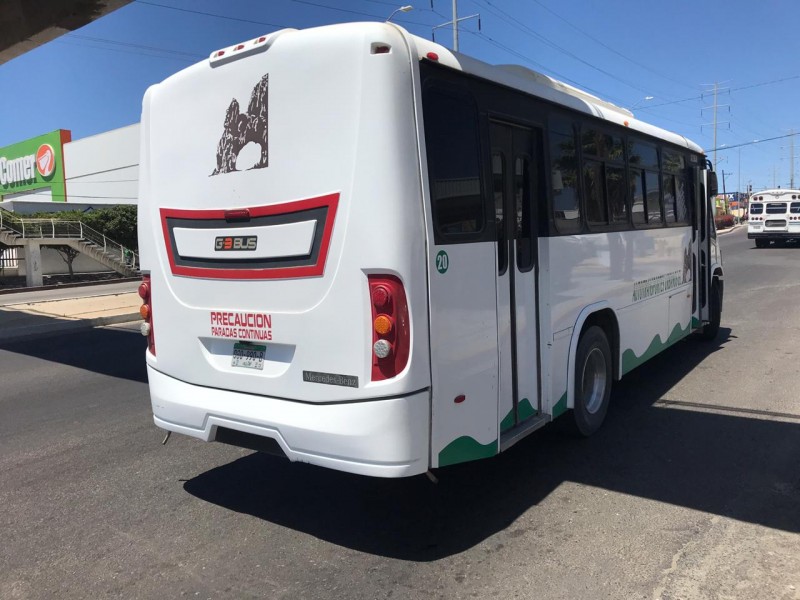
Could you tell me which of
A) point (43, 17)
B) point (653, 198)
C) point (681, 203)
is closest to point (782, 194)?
point (681, 203)

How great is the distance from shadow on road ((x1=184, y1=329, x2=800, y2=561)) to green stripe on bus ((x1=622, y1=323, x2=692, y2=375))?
57 cm

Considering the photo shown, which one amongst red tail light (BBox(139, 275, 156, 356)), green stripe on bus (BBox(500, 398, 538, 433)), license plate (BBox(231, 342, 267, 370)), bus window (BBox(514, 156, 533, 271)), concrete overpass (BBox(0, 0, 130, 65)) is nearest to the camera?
license plate (BBox(231, 342, 267, 370))

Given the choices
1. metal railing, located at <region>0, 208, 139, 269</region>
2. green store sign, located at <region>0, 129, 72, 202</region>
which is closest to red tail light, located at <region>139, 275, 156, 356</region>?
metal railing, located at <region>0, 208, 139, 269</region>

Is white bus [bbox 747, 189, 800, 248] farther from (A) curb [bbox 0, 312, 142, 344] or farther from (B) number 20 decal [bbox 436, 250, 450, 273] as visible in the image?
(B) number 20 decal [bbox 436, 250, 450, 273]

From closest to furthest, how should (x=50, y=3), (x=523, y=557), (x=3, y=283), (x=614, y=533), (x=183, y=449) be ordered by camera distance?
(x=523, y=557) → (x=614, y=533) → (x=183, y=449) → (x=50, y=3) → (x=3, y=283)

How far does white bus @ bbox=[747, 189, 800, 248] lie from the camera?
31250 mm

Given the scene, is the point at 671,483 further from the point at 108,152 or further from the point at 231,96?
the point at 108,152

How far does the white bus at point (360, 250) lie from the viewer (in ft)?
11.3

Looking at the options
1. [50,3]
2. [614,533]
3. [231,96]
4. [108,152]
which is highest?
[108,152]

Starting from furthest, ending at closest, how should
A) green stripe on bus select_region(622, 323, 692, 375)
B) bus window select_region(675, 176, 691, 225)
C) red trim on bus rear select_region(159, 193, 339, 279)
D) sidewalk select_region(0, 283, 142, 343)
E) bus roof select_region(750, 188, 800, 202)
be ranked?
bus roof select_region(750, 188, 800, 202) → sidewalk select_region(0, 283, 142, 343) → bus window select_region(675, 176, 691, 225) → green stripe on bus select_region(622, 323, 692, 375) → red trim on bus rear select_region(159, 193, 339, 279)

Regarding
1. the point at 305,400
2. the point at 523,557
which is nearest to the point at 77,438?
the point at 305,400

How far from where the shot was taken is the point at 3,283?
1034 inches

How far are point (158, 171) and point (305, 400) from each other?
199 centimetres

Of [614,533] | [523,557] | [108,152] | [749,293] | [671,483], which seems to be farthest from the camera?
[108,152]
